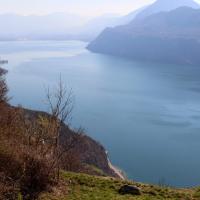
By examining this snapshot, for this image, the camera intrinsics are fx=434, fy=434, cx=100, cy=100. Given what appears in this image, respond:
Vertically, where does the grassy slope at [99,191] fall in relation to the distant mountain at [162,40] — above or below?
below

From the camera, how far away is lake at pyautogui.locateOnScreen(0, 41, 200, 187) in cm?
3300

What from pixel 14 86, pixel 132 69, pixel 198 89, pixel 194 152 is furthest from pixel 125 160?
pixel 132 69

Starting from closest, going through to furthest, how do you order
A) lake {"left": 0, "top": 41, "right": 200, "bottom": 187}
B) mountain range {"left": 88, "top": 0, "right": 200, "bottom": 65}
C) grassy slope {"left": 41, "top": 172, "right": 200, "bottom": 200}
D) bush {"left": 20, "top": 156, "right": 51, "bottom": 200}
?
1. bush {"left": 20, "top": 156, "right": 51, "bottom": 200}
2. grassy slope {"left": 41, "top": 172, "right": 200, "bottom": 200}
3. lake {"left": 0, "top": 41, "right": 200, "bottom": 187}
4. mountain range {"left": 88, "top": 0, "right": 200, "bottom": 65}

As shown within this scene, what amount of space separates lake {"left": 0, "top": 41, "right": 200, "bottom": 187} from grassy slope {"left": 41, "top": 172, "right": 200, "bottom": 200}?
16569 millimetres

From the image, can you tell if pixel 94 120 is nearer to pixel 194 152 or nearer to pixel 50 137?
pixel 194 152

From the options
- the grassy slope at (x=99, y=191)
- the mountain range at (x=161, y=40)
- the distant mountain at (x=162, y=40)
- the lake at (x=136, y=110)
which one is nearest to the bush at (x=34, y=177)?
the grassy slope at (x=99, y=191)

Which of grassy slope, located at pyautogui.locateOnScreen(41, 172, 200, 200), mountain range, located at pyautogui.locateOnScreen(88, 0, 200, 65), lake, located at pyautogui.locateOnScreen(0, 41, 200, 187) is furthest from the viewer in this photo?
mountain range, located at pyautogui.locateOnScreen(88, 0, 200, 65)

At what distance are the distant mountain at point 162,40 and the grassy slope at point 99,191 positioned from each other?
102911 millimetres

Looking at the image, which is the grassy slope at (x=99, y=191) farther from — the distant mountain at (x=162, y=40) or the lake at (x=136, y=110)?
the distant mountain at (x=162, y=40)

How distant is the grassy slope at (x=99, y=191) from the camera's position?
8.87 metres

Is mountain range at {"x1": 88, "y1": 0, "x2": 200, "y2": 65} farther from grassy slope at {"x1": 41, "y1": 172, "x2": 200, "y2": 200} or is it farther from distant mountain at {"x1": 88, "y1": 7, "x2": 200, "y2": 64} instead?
grassy slope at {"x1": 41, "y1": 172, "x2": 200, "y2": 200}

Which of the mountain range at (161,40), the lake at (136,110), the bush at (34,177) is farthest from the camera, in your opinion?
the mountain range at (161,40)

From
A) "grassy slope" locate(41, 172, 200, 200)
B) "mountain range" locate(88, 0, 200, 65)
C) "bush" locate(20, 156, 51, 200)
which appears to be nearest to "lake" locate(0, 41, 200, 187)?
"grassy slope" locate(41, 172, 200, 200)

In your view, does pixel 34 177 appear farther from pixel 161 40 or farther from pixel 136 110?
pixel 161 40
